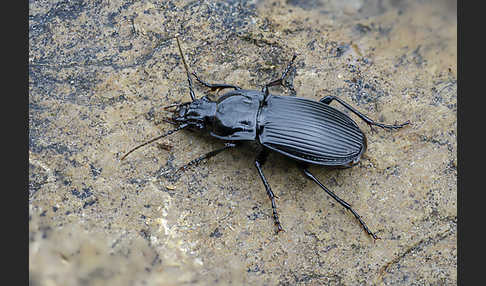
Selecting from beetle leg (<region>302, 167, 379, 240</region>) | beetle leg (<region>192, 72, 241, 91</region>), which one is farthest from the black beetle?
beetle leg (<region>192, 72, 241, 91</region>)

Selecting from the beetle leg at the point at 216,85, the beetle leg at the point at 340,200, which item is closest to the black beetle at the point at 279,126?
the beetle leg at the point at 340,200

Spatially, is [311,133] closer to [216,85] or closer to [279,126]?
[279,126]

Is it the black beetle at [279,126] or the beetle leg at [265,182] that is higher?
the black beetle at [279,126]

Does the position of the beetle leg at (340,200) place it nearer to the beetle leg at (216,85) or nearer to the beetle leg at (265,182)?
the beetle leg at (265,182)

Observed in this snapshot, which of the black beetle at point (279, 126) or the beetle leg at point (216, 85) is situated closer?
the black beetle at point (279, 126)

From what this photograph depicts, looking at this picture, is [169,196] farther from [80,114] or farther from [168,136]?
[80,114]

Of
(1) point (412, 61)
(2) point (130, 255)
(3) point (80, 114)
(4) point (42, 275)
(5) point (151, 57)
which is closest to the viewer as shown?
(4) point (42, 275)

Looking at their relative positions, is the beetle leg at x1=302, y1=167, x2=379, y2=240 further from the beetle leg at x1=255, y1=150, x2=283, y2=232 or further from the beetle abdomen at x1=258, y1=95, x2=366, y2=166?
the beetle leg at x1=255, y1=150, x2=283, y2=232

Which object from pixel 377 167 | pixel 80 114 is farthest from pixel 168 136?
pixel 377 167
